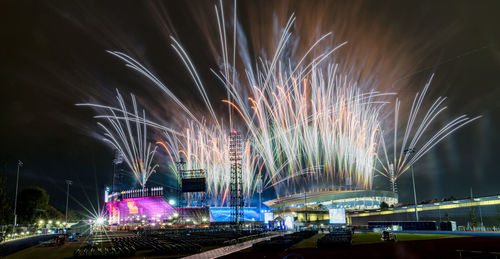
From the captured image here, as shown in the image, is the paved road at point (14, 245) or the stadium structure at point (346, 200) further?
the stadium structure at point (346, 200)

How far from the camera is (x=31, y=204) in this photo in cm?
10312

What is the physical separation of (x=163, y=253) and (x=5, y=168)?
183ft

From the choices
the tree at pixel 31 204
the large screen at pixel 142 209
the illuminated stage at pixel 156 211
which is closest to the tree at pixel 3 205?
the tree at pixel 31 204

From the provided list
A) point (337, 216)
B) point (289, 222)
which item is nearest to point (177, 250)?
point (337, 216)

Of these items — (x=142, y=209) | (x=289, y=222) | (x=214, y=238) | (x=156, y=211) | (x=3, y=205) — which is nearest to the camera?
(x=214, y=238)

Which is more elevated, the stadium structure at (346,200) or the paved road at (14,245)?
the stadium structure at (346,200)

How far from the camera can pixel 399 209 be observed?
76.5 meters

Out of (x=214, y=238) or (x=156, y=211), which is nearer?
(x=214, y=238)

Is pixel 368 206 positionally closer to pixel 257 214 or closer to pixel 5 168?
pixel 257 214

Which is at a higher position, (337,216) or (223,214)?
A: (337,216)

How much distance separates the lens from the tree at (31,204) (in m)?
101

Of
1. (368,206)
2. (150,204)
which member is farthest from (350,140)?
(150,204)

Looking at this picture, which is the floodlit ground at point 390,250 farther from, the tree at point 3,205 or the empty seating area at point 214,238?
the tree at point 3,205

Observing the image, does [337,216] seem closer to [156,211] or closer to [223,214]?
[223,214]
